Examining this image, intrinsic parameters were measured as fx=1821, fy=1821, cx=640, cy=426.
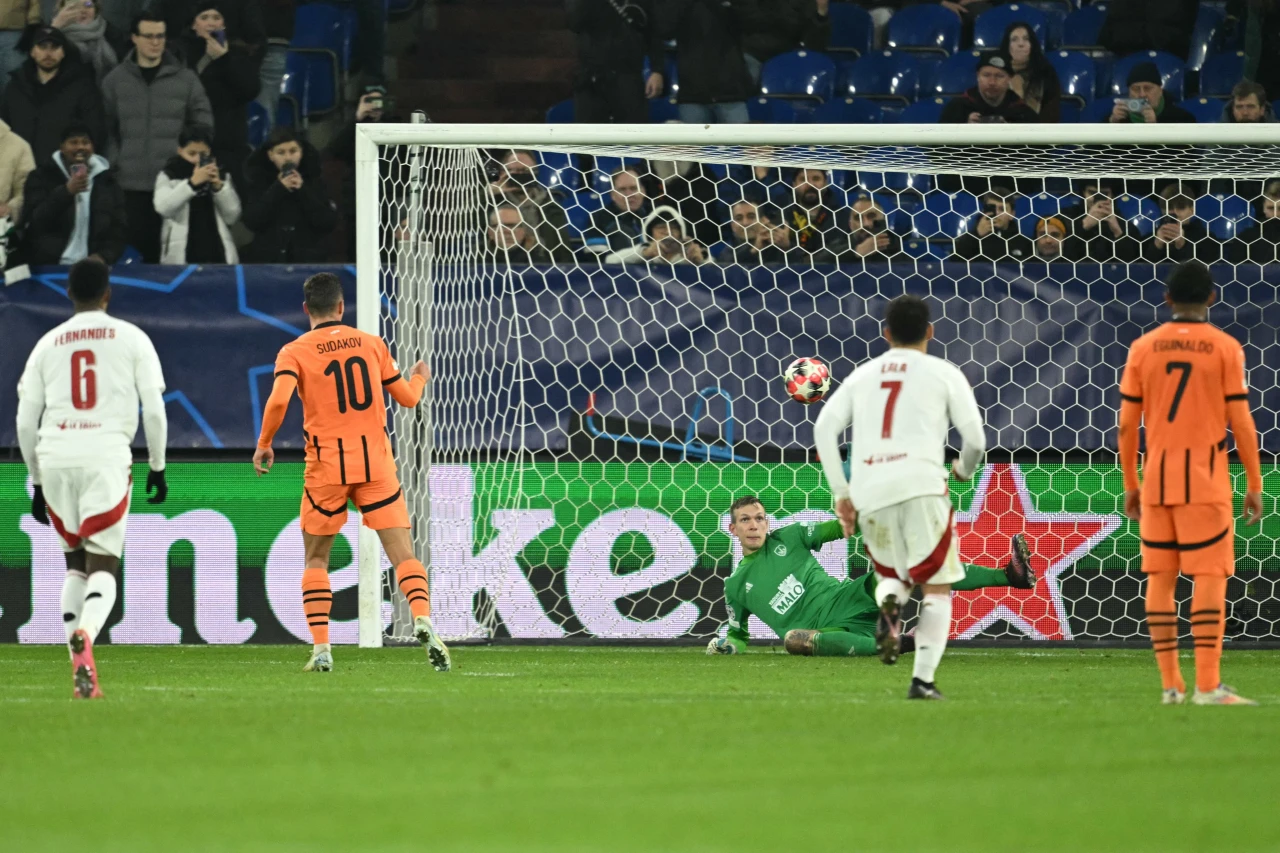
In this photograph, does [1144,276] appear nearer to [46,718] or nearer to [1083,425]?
[1083,425]

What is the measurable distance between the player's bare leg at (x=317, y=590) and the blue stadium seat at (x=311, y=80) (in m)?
5.97

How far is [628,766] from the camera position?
4.82 m

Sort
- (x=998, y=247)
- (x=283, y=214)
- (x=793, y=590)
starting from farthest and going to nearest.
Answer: (x=283, y=214) → (x=998, y=247) → (x=793, y=590)

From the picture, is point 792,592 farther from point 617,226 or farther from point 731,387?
point 617,226

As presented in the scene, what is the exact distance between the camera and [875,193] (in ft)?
37.8

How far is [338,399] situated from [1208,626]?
4087 mm

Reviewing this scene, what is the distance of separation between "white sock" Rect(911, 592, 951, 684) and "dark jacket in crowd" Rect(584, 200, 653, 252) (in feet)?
16.1

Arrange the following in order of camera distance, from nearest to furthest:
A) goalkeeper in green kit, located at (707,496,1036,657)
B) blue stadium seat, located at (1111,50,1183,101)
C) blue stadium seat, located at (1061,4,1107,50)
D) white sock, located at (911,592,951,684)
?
white sock, located at (911,592,951,684), goalkeeper in green kit, located at (707,496,1036,657), blue stadium seat, located at (1111,50,1183,101), blue stadium seat, located at (1061,4,1107,50)

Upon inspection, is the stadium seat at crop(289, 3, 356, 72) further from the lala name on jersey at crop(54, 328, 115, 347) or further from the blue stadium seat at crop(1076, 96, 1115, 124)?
the lala name on jersey at crop(54, 328, 115, 347)

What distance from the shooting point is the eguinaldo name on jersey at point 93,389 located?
7.12 metres

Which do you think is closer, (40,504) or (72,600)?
(72,600)

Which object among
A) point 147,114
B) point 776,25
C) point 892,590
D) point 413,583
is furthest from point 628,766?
point 776,25

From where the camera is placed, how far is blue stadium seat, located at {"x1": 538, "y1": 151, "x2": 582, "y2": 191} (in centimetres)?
1204

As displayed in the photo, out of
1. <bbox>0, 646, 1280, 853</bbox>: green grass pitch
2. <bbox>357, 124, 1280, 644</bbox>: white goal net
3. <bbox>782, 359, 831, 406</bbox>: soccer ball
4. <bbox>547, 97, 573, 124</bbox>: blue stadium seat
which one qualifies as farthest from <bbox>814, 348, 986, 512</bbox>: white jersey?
<bbox>547, 97, 573, 124</bbox>: blue stadium seat
